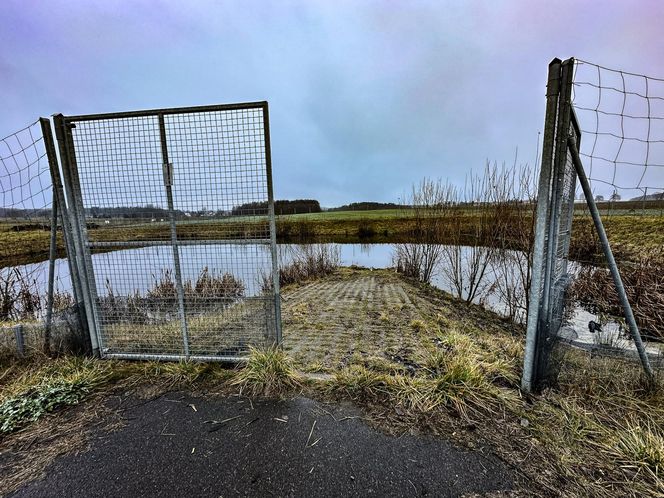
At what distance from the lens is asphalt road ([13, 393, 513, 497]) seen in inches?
65.1

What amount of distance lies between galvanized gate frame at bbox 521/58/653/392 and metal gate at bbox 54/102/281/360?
86.3 inches

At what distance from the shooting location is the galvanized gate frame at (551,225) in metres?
2.14

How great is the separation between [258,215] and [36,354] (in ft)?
9.06

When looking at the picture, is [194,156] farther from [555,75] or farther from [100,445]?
[555,75]

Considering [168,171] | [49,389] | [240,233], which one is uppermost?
[168,171]

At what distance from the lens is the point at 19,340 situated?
300 centimetres

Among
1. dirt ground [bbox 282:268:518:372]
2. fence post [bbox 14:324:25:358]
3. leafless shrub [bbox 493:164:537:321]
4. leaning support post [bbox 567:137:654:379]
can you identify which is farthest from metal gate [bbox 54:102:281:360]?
leafless shrub [bbox 493:164:537:321]

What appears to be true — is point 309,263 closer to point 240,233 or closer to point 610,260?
point 240,233

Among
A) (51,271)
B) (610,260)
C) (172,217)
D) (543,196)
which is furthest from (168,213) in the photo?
(610,260)

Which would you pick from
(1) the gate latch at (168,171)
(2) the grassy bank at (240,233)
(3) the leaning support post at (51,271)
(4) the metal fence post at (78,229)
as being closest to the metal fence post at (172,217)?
(1) the gate latch at (168,171)

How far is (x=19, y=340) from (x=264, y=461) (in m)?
3.06

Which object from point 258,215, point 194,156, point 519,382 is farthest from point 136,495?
point 519,382

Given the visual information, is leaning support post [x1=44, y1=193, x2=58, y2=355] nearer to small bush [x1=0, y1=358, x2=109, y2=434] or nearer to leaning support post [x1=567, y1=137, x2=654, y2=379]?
small bush [x1=0, y1=358, x2=109, y2=434]

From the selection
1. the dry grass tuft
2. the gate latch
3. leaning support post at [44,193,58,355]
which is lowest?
the dry grass tuft
